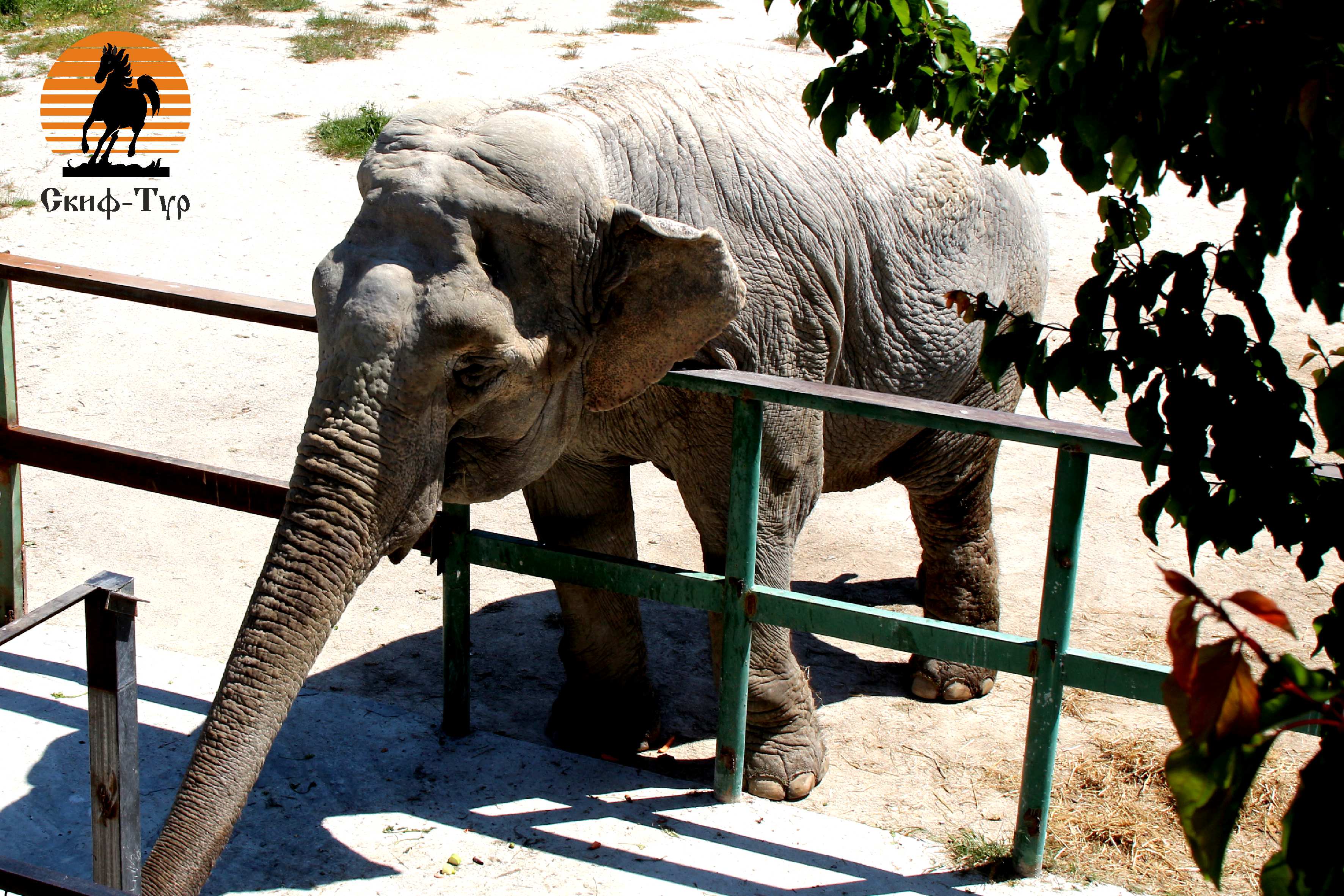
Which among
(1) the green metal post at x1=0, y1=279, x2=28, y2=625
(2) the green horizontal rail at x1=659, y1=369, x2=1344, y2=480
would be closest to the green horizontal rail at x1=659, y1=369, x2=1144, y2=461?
(2) the green horizontal rail at x1=659, y1=369, x2=1344, y2=480

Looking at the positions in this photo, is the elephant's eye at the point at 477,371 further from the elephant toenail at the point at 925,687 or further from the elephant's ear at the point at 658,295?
the elephant toenail at the point at 925,687

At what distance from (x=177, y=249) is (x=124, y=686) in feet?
25.9

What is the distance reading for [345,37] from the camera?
14961 mm

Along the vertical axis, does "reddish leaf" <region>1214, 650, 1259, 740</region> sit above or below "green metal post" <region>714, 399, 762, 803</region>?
above

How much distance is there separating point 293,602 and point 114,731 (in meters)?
0.48

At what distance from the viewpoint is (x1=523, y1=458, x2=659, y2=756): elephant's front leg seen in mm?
4449

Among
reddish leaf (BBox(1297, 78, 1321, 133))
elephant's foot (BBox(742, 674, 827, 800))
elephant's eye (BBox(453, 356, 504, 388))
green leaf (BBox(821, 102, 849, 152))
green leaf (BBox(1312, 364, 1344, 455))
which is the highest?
reddish leaf (BBox(1297, 78, 1321, 133))

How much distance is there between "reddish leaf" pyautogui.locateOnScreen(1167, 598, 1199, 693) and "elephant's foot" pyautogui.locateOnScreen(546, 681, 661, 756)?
3.45 metres

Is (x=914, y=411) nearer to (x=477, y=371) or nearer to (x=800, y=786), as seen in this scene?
(x=477, y=371)

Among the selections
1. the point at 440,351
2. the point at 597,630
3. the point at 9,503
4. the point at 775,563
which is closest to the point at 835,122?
the point at 440,351

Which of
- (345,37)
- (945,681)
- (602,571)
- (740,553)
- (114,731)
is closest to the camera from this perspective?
(114,731)

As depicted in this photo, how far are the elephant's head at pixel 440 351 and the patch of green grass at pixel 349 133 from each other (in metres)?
8.33

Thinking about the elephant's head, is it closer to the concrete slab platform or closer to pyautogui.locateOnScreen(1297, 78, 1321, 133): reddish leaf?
the concrete slab platform

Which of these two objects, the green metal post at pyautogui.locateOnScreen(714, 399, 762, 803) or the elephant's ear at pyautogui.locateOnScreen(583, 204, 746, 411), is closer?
the elephant's ear at pyautogui.locateOnScreen(583, 204, 746, 411)
